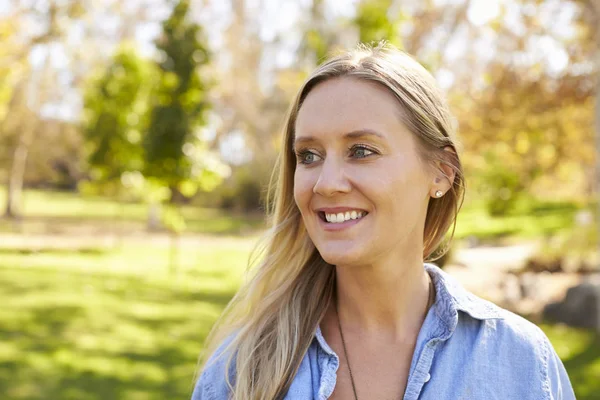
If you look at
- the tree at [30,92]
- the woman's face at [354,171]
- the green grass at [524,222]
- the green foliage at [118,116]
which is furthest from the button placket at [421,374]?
the green grass at [524,222]

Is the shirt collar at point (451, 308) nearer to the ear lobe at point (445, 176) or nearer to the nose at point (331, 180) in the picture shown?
the ear lobe at point (445, 176)

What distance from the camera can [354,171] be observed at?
1.77m

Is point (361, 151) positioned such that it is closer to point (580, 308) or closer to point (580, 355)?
point (580, 355)

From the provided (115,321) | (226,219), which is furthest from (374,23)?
(226,219)

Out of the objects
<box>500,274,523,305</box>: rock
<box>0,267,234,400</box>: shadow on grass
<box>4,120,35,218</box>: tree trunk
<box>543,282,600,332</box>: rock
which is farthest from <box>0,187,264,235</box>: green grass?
<box>543,282,600,332</box>: rock

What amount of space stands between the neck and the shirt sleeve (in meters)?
0.35

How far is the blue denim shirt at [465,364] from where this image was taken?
1744 mm

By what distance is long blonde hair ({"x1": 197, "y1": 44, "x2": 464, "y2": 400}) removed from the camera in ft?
5.95

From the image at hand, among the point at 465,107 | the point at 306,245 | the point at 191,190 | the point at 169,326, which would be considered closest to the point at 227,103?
the point at 191,190

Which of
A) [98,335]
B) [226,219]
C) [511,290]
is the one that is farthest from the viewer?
[226,219]

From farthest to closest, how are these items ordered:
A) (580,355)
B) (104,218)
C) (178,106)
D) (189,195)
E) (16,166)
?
1. (104,218)
2. (16,166)
3. (189,195)
4. (178,106)
5. (580,355)

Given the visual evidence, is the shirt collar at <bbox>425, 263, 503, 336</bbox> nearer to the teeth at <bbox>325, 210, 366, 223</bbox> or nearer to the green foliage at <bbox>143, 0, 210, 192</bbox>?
the teeth at <bbox>325, 210, 366, 223</bbox>

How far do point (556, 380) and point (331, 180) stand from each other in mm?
781

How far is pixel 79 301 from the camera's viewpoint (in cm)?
923
